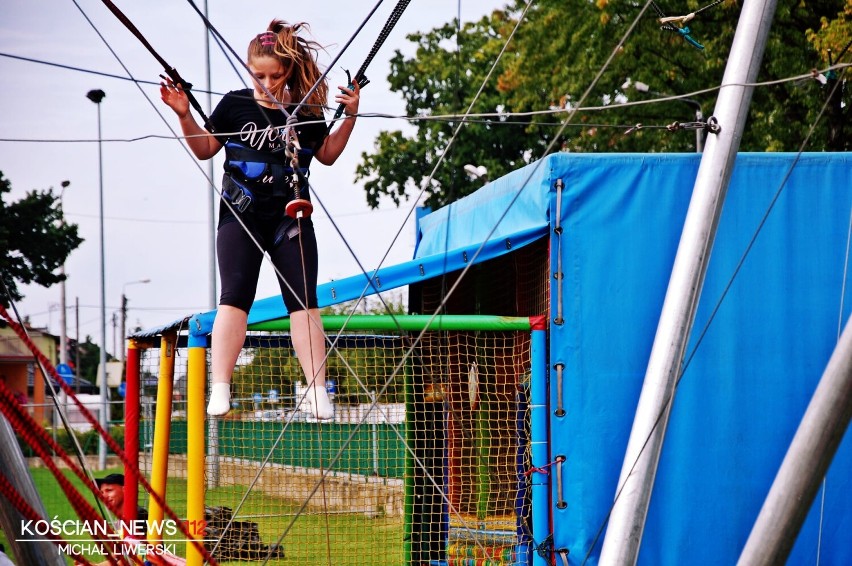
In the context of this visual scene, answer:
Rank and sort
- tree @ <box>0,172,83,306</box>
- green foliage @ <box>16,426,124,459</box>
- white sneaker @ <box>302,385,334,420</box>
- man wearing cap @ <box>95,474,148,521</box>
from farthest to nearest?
green foliage @ <box>16,426,124,459</box>
tree @ <box>0,172,83,306</box>
man wearing cap @ <box>95,474,148,521</box>
white sneaker @ <box>302,385,334,420</box>

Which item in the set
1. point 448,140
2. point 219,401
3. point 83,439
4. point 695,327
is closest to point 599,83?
point 448,140

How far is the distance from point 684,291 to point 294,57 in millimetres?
2211

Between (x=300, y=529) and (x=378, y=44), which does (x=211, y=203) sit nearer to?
(x=300, y=529)

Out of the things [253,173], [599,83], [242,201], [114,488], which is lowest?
[114,488]

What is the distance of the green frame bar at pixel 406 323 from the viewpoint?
18.6ft

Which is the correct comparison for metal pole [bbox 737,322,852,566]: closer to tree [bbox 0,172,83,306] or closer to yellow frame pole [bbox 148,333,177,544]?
yellow frame pole [bbox 148,333,177,544]

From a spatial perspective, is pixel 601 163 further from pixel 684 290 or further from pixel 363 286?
pixel 363 286

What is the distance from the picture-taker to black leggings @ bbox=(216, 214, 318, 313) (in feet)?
13.3

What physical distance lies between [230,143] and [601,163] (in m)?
2.59

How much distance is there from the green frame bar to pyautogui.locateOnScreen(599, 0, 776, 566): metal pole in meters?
1.02

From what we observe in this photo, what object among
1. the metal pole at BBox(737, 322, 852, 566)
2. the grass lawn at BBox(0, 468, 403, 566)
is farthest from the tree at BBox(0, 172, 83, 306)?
the metal pole at BBox(737, 322, 852, 566)

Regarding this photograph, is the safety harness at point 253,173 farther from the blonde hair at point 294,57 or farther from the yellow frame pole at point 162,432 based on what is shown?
the yellow frame pole at point 162,432

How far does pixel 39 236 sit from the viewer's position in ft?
A: 78.6

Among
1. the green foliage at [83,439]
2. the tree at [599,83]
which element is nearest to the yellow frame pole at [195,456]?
the tree at [599,83]
